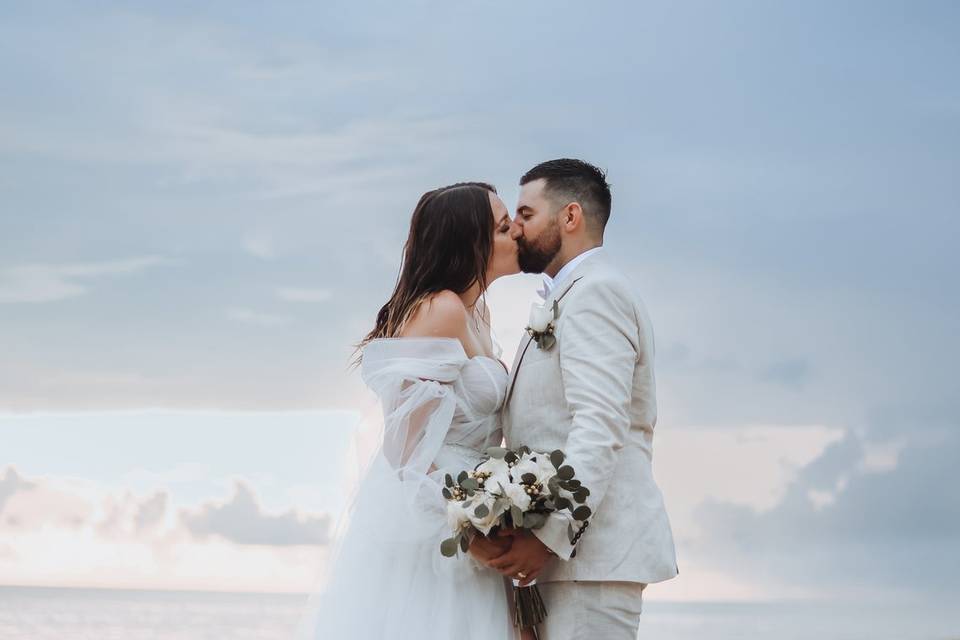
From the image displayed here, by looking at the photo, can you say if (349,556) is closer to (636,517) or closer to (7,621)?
(636,517)

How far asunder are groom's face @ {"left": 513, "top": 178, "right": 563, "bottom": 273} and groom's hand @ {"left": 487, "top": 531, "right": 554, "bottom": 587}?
122cm

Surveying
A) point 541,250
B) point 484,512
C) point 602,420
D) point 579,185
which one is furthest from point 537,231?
point 484,512

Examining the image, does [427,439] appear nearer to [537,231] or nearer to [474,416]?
[474,416]

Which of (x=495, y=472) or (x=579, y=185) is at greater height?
(x=579, y=185)

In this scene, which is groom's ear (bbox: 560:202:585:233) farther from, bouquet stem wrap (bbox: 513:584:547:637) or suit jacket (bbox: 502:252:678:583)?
bouquet stem wrap (bbox: 513:584:547:637)

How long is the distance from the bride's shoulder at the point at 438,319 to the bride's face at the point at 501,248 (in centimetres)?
33

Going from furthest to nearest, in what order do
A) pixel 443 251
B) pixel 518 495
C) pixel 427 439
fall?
pixel 443 251
pixel 427 439
pixel 518 495

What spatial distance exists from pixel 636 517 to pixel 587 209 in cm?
136

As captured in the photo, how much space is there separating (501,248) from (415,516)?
51.3 inches

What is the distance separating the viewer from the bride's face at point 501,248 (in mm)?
4938

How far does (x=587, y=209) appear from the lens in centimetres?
470

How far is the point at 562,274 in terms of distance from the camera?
178 inches

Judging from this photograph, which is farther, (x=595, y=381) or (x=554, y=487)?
(x=595, y=381)

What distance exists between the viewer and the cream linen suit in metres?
4.05
